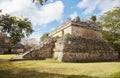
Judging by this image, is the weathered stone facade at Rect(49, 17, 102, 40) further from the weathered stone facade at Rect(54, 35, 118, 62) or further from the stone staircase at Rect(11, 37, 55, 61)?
the stone staircase at Rect(11, 37, 55, 61)

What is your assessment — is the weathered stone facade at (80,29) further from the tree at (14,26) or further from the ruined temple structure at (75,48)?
the tree at (14,26)

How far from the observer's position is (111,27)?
33.2 m

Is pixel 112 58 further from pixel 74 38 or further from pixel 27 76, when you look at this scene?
pixel 27 76

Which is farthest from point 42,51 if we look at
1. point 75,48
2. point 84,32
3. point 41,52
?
point 84,32

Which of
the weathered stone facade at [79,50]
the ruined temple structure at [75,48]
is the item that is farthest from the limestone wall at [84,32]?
the weathered stone facade at [79,50]

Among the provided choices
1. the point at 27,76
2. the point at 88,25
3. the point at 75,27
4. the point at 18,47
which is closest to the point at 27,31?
the point at 27,76

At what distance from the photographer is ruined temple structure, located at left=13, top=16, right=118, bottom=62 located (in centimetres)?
1866

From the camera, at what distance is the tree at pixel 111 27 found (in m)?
32.0

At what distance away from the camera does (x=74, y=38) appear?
1961 centimetres

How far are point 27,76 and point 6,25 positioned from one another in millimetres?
4850

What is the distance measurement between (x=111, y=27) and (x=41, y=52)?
19.2 meters

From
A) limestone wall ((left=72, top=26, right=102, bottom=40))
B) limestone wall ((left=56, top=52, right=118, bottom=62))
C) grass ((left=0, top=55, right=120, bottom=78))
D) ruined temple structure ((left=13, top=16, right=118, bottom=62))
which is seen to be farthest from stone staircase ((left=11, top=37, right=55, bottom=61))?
grass ((left=0, top=55, right=120, bottom=78))

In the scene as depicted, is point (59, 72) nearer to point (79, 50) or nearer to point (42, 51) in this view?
point (79, 50)

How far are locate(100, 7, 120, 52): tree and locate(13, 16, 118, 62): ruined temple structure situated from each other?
9.60 metres
